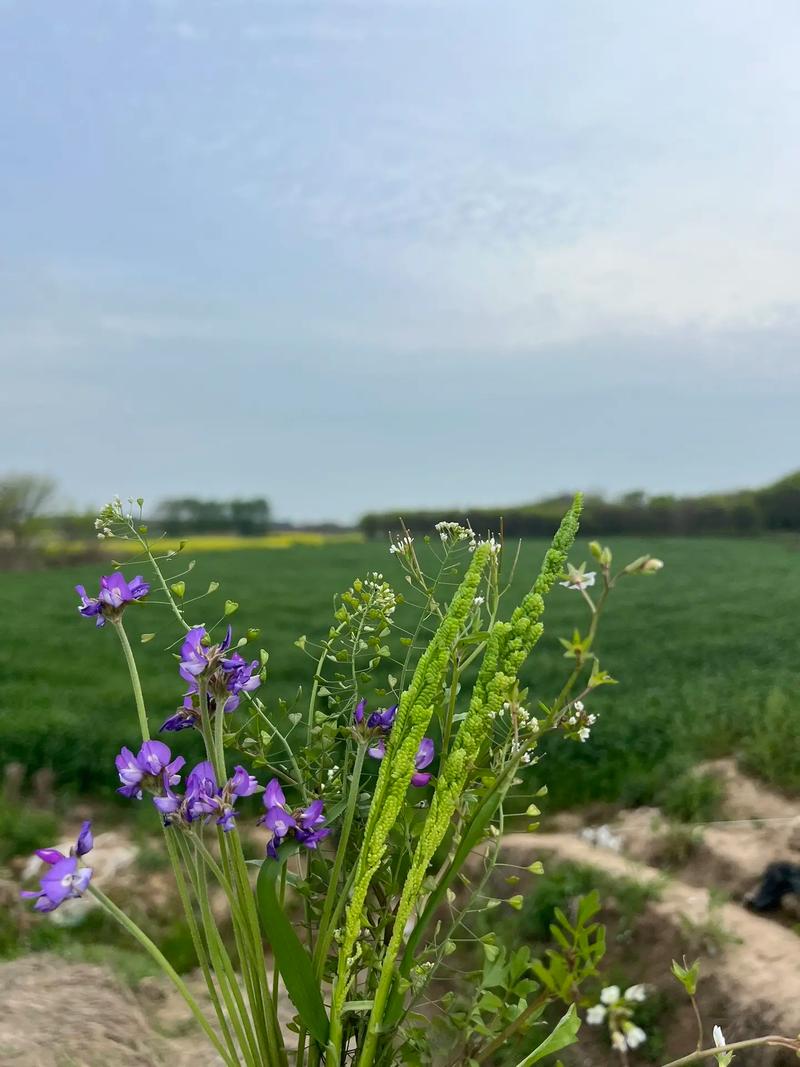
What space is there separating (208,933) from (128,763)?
0.34 m

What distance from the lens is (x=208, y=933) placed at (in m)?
1.58

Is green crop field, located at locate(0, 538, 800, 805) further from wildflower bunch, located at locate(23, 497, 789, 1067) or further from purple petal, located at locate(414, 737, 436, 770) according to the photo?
purple petal, located at locate(414, 737, 436, 770)

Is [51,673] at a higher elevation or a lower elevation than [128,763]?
lower

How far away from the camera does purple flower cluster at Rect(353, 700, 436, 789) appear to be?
1631 mm

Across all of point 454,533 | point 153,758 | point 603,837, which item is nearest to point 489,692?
point 454,533

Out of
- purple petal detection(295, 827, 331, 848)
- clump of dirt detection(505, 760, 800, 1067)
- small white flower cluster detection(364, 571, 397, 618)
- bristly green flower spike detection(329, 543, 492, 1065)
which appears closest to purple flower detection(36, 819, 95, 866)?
purple petal detection(295, 827, 331, 848)

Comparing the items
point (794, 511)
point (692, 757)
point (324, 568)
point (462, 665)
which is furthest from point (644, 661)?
point (794, 511)

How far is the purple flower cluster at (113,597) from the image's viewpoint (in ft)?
5.65

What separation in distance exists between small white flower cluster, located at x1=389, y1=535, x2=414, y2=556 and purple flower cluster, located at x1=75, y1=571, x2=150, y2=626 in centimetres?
50

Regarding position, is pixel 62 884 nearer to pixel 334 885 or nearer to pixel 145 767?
pixel 145 767

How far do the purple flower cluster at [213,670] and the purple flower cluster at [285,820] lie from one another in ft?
0.59

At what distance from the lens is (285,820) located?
1571 millimetres

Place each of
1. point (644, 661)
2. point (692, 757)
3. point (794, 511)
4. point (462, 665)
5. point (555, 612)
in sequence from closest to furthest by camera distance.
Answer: point (462, 665) → point (692, 757) → point (644, 661) → point (555, 612) → point (794, 511)

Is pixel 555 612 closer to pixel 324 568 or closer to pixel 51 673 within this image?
pixel 51 673
